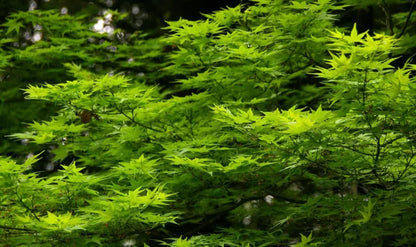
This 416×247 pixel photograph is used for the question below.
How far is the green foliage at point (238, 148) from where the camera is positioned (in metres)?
2.49

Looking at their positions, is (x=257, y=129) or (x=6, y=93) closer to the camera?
(x=257, y=129)

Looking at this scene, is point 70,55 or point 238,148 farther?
point 70,55

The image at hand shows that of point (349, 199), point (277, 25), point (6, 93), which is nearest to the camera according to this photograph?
point (349, 199)

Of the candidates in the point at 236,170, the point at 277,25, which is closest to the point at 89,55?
the point at 277,25

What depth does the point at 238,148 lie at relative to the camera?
3.19 m

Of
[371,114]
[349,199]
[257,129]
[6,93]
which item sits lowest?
[6,93]

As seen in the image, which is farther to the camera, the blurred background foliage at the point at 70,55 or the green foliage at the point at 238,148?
the blurred background foliage at the point at 70,55

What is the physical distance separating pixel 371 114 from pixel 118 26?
445 centimetres

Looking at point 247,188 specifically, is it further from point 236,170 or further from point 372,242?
point 372,242

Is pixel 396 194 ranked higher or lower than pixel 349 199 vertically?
higher

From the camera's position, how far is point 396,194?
8.93 ft

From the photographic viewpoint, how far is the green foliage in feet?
8.18

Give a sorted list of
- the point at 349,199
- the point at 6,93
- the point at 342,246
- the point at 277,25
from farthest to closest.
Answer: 1. the point at 6,93
2. the point at 277,25
3. the point at 349,199
4. the point at 342,246

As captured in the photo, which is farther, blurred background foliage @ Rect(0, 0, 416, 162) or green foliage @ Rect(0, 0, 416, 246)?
blurred background foliage @ Rect(0, 0, 416, 162)
